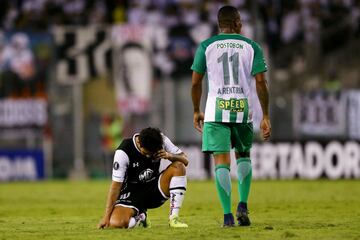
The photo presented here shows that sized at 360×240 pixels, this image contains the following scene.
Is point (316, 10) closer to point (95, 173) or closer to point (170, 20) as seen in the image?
point (170, 20)

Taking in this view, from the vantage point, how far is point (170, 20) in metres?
26.7

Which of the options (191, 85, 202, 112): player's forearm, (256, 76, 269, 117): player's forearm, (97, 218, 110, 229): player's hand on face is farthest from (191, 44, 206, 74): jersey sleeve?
(97, 218, 110, 229): player's hand on face

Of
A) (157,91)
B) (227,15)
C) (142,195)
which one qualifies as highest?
(157,91)

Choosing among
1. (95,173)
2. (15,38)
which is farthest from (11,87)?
(95,173)

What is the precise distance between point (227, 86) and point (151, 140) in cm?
106

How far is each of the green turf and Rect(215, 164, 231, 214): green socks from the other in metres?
0.27

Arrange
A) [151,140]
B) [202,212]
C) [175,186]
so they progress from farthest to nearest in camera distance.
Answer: [202,212], [175,186], [151,140]

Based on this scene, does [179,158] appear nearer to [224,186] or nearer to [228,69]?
[224,186]

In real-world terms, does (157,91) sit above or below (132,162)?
above

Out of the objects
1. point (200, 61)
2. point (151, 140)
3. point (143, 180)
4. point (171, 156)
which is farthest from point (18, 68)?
point (151, 140)

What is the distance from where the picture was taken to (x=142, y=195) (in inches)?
444

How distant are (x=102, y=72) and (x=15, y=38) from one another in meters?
2.30

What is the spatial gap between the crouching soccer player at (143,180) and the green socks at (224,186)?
0.42 m

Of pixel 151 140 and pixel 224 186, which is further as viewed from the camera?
pixel 224 186
